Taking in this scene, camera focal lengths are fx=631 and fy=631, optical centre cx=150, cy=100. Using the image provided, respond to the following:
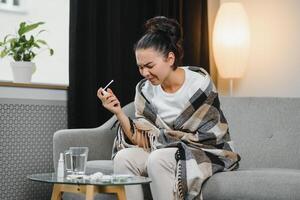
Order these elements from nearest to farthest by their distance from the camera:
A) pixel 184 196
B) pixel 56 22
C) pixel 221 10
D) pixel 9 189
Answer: pixel 184 196 < pixel 9 189 < pixel 56 22 < pixel 221 10

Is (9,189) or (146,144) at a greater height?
(146,144)

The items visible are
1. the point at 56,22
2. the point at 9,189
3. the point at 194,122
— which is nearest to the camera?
the point at 194,122

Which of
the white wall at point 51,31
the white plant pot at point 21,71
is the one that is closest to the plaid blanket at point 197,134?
the white plant pot at point 21,71

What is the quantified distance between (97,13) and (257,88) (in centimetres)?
124

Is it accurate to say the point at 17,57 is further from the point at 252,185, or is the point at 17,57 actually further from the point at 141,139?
the point at 252,185

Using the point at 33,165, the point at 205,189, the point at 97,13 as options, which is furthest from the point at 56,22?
the point at 205,189

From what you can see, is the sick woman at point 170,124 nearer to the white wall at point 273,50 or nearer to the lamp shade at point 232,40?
the lamp shade at point 232,40

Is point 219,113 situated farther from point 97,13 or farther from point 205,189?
point 97,13

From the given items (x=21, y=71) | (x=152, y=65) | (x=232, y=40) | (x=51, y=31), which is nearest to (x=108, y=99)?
(x=152, y=65)

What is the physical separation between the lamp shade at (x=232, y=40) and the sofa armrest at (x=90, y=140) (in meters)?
1.17

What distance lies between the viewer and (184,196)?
2.44 metres

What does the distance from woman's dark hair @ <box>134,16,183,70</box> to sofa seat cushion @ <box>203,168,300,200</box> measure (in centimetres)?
54

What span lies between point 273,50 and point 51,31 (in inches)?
56.7

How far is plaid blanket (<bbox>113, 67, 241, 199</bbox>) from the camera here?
2.54m
